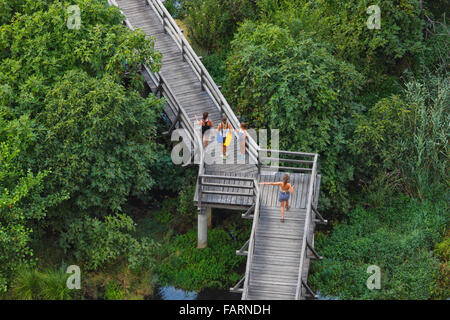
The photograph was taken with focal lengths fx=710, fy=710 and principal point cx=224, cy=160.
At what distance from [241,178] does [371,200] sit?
5871mm

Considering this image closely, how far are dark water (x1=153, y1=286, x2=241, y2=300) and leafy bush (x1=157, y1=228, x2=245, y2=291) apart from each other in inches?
6.5

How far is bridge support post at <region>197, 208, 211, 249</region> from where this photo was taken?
23172 millimetres

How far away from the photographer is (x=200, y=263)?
77.2 ft

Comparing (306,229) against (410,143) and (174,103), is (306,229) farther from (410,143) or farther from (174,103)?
(174,103)

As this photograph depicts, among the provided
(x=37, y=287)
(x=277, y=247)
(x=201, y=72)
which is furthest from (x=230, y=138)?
(x=37, y=287)

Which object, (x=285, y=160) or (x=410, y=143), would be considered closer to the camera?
(x=285, y=160)

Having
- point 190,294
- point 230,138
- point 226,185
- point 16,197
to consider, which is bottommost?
point 190,294

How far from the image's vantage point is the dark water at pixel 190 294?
74.2ft

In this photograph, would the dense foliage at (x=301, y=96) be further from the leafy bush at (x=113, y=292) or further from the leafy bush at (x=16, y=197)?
the leafy bush at (x=16, y=197)

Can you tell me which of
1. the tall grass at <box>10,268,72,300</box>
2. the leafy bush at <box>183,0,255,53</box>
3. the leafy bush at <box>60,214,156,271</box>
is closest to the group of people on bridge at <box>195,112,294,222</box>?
the leafy bush at <box>60,214,156,271</box>

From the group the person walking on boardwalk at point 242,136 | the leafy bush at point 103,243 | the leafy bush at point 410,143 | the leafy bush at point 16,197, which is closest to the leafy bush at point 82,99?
the leafy bush at point 16,197

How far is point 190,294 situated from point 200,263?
46.3 inches

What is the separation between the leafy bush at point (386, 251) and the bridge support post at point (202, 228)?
3.76 metres

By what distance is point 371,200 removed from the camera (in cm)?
2531
